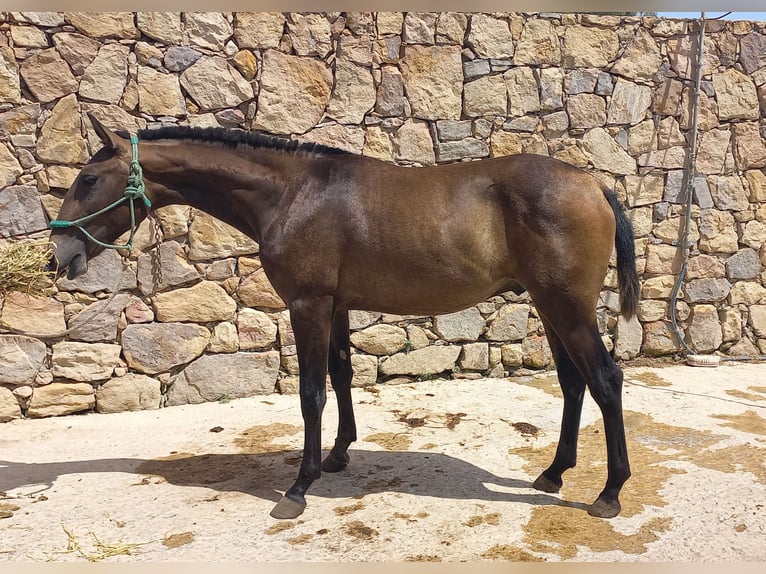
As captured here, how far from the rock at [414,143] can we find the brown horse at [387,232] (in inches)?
71.6

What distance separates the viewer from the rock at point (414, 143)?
4691mm

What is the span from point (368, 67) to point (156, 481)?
3619mm

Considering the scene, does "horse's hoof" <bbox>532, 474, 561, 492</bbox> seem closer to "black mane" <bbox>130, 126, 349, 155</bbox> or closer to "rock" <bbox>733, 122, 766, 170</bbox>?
"black mane" <bbox>130, 126, 349, 155</bbox>

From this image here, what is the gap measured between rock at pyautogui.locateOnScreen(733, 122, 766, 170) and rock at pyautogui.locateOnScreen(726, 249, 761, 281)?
0.90 metres

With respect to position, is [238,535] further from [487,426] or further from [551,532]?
[487,426]

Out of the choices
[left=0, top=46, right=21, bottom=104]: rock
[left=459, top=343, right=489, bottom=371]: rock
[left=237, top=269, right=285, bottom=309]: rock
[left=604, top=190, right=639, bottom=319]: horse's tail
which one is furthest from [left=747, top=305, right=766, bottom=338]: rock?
[left=0, top=46, right=21, bottom=104]: rock

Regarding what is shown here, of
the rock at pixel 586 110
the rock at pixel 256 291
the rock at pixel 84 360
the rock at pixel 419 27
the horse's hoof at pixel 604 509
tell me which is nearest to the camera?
the horse's hoof at pixel 604 509

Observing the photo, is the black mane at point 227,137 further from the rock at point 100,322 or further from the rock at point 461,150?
the rock at point 461,150

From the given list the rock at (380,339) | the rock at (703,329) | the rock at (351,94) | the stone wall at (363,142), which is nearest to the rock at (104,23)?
the stone wall at (363,142)

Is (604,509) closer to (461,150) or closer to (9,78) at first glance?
(461,150)

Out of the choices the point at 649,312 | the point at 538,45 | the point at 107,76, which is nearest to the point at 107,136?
the point at 107,76

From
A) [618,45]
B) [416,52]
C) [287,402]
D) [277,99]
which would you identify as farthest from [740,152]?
[287,402]

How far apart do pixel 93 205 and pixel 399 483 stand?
7.30 ft

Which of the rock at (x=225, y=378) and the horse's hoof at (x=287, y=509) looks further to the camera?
the rock at (x=225, y=378)
